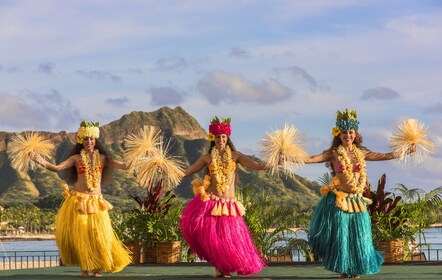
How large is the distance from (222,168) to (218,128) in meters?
0.40

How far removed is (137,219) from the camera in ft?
38.3

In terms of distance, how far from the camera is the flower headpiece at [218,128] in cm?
855

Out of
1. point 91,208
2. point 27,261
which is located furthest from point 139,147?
point 27,261

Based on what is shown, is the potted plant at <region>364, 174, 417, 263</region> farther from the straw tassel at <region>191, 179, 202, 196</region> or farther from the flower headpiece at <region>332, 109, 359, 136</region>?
the straw tassel at <region>191, 179, 202, 196</region>

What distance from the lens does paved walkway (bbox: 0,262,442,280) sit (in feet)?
29.0

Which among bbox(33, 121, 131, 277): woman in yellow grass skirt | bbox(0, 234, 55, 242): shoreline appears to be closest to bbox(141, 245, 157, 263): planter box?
bbox(33, 121, 131, 277): woman in yellow grass skirt

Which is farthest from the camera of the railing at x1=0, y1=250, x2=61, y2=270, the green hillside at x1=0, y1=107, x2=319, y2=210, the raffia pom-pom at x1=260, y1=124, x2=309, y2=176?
the green hillside at x1=0, y1=107, x2=319, y2=210

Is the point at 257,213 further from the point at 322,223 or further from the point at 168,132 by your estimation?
the point at 168,132

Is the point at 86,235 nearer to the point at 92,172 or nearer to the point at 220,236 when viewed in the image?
the point at 92,172

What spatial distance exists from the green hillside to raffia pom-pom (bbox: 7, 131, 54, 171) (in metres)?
69.6

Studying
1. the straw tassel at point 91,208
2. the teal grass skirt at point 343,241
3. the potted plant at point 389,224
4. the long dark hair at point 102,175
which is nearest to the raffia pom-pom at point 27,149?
the long dark hair at point 102,175

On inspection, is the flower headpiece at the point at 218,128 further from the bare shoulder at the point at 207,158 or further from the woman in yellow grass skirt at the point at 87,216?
the woman in yellow grass skirt at the point at 87,216

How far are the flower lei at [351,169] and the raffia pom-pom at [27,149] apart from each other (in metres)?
3.09

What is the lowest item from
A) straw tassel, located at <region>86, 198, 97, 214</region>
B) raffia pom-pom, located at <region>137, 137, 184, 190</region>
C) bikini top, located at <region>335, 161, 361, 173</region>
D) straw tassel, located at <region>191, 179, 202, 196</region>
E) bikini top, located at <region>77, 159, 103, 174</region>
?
straw tassel, located at <region>86, 198, 97, 214</region>
